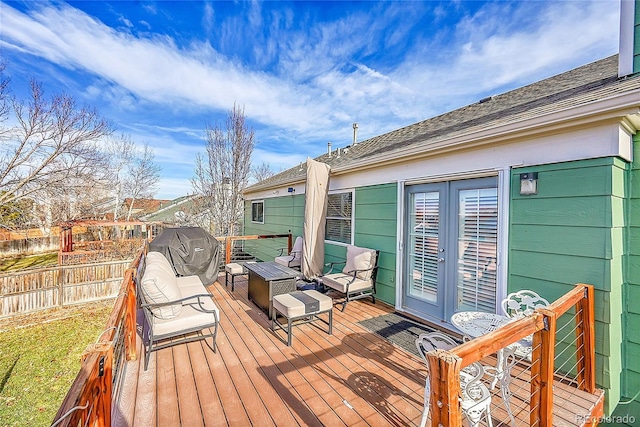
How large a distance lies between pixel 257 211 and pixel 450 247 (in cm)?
812

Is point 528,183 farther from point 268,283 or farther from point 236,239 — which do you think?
point 236,239

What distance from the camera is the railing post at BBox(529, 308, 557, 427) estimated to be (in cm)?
168

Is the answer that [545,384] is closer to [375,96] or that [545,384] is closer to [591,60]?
Result: [591,60]

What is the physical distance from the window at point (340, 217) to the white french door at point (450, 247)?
1519 millimetres

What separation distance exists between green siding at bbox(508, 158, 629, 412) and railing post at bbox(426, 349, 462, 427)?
2.40 meters

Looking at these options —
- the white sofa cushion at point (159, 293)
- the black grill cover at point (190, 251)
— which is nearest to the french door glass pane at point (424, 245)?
the white sofa cushion at point (159, 293)

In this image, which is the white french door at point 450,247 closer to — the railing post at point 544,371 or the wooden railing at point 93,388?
the railing post at point 544,371

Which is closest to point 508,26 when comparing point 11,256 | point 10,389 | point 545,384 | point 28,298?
point 545,384

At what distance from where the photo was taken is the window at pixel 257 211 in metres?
10.3

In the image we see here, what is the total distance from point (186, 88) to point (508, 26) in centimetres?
817

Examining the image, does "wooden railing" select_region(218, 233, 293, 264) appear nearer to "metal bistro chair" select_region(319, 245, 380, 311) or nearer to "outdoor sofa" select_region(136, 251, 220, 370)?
"metal bistro chair" select_region(319, 245, 380, 311)

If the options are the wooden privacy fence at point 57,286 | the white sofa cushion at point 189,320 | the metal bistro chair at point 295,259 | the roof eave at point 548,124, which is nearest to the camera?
the roof eave at point 548,124

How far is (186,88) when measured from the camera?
827 cm

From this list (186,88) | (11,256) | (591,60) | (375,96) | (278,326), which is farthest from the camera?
(11,256)
